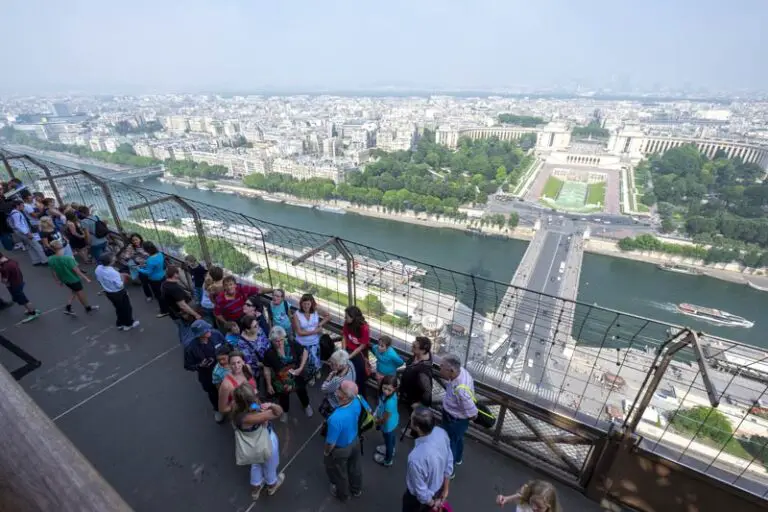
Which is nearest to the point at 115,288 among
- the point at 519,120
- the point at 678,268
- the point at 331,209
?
the point at 678,268

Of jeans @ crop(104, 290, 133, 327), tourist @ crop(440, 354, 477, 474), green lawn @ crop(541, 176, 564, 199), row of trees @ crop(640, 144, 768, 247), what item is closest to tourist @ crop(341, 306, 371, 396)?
tourist @ crop(440, 354, 477, 474)

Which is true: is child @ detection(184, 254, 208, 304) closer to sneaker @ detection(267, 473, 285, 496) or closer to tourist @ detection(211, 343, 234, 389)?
tourist @ detection(211, 343, 234, 389)

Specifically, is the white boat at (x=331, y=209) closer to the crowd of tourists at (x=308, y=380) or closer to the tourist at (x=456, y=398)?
the crowd of tourists at (x=308, y=380)

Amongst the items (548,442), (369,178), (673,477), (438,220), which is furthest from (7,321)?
(369,178)

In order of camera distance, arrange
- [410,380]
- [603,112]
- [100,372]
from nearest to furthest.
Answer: [410,380] < [100,372] < [603,112]

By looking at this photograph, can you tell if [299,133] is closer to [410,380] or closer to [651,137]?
[651,137]

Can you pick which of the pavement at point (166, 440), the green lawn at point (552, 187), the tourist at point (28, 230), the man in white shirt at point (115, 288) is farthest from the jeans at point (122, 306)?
the green lawn at point (552, 187)

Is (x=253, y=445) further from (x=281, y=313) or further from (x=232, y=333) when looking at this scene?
(x=281, y=313)
